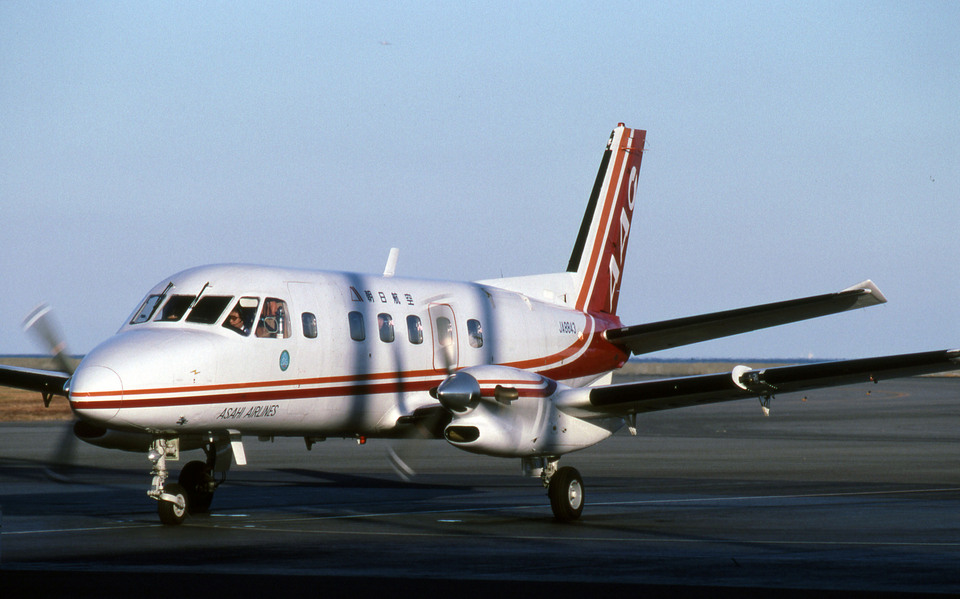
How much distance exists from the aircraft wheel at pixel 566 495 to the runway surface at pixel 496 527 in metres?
0.35

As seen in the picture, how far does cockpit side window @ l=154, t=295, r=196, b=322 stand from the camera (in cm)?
1357

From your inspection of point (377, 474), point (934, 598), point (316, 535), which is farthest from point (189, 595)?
point (377, 474)

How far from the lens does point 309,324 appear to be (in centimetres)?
1448

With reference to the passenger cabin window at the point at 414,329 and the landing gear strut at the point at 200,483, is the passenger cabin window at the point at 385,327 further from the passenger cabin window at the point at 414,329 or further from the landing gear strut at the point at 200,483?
the landing gear strut at the point at 200,483

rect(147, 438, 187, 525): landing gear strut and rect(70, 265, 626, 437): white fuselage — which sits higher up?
rect(70, 265, 626, 437): white fuselage

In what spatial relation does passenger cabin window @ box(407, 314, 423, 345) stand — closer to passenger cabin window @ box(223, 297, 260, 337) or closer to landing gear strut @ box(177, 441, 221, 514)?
passenger cabin window @ box(223, 297, 260, 337)

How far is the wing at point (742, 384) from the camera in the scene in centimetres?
1329

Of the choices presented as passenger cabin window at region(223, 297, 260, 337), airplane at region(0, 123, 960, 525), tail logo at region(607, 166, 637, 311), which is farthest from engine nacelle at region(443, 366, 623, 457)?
tail logo at region(607, 166, 637, 311)

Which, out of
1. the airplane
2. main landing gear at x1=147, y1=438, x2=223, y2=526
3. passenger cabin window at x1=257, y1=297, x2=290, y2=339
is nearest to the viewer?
the airplane

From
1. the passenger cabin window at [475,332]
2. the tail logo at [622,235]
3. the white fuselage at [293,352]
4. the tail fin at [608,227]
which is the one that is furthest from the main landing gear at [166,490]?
the tail logo at [622,235]

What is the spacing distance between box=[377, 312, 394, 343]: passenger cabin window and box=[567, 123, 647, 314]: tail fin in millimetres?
5238

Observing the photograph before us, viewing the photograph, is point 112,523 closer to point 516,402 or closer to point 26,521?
point 26,521

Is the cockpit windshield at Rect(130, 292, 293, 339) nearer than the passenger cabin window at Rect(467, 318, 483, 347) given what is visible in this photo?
Yes

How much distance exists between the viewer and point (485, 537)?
12805mm
